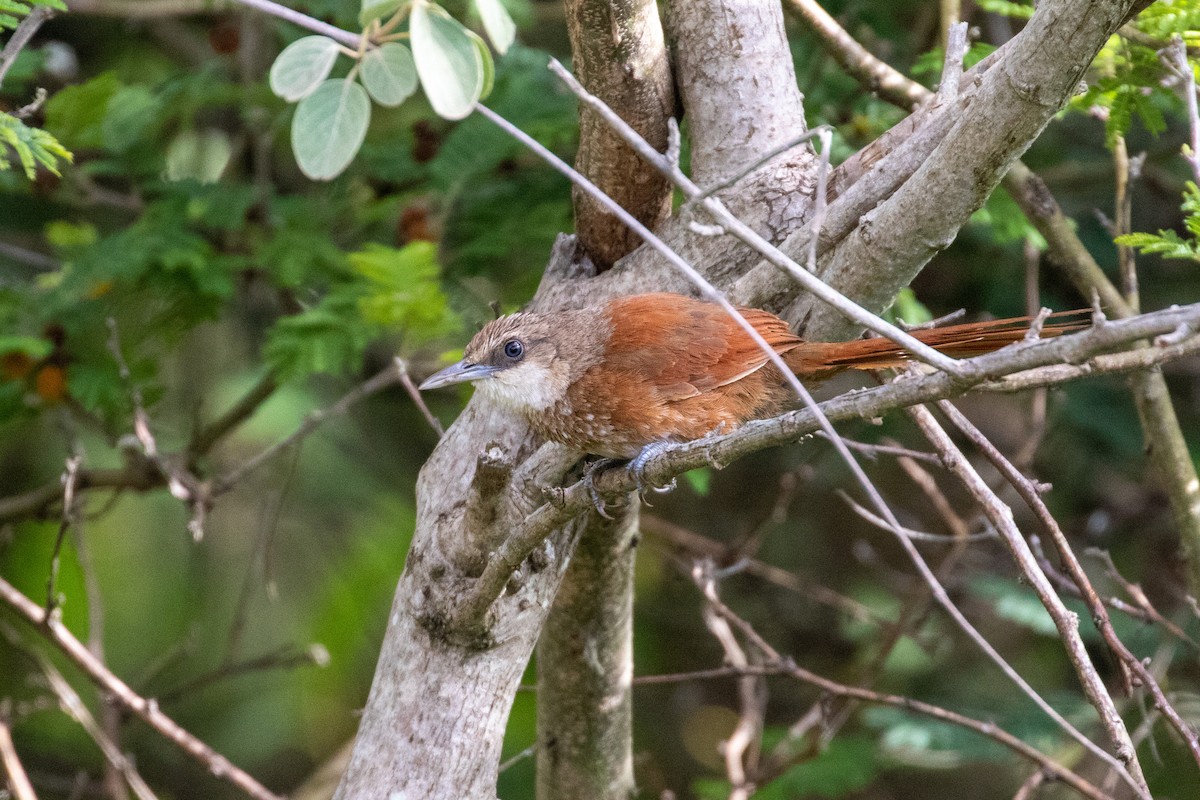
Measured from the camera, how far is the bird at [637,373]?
268 cm

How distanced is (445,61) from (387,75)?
14 cm

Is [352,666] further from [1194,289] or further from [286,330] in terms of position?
[1194,289]

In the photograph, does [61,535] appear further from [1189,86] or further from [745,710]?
[1189,86]

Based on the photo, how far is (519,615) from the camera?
2684 millimetres

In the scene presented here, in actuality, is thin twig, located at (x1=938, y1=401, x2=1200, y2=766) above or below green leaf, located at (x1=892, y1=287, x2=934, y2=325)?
below

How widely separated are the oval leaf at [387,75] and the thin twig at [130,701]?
236 cm

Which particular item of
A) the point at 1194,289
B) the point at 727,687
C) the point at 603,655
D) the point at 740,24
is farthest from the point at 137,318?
the point at 1194,289

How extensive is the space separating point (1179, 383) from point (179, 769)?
17.0 feet

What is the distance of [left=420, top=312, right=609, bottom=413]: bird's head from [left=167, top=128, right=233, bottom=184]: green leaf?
2541 millimetres

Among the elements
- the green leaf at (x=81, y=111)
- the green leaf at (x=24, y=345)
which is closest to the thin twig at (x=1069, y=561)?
the green leaf at (x=24, y=345)

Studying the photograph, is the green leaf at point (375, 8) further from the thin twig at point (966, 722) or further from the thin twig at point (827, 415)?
the thin twig at point (966, 722)

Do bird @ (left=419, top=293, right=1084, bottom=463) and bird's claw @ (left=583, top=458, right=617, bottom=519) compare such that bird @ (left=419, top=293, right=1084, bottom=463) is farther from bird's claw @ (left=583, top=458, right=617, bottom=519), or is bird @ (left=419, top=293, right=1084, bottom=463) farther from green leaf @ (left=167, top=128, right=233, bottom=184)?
green leaf @ (left=167, top=128, right=233, bottom=184)

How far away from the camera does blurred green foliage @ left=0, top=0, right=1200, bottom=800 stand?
382 cm

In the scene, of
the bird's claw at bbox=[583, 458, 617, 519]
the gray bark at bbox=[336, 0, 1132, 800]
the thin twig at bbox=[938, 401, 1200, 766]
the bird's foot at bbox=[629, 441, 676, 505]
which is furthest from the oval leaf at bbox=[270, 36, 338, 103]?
the thin twig at bbox=[938, 401, 1200, 766]
